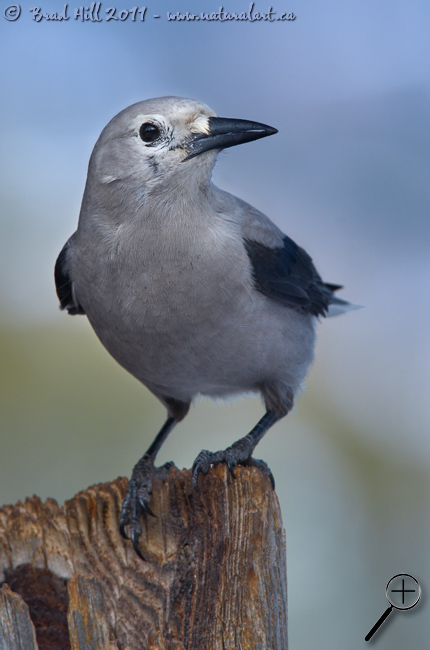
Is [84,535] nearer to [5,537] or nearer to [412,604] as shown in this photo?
[5,537]

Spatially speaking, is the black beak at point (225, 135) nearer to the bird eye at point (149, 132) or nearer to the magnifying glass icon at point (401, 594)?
the bird eye at point (149, 132)

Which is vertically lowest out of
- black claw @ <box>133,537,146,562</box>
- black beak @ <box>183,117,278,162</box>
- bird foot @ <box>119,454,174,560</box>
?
black claw @ <box>133,537,146,562</box>

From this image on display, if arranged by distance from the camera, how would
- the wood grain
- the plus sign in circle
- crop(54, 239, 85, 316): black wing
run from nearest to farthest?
the wood grain < the plus sign in circle < crop(54, 239, 85, 316): black wing

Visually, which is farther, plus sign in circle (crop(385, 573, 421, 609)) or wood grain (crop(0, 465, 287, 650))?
plus sign in circle (crop(385, 573, 421, 609))

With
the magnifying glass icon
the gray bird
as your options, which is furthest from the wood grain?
the magnifying glass icon

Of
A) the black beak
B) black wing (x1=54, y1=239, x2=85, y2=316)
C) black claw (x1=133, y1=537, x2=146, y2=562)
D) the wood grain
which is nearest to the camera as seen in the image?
the wood grain

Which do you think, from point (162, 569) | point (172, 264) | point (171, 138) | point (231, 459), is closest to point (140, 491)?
point (231, 459)

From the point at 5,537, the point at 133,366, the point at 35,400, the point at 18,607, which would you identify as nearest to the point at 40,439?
the point at 35,400

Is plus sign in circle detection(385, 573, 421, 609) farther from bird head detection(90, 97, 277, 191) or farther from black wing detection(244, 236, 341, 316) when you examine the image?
bird head detection(90, 97, 277, 191)
